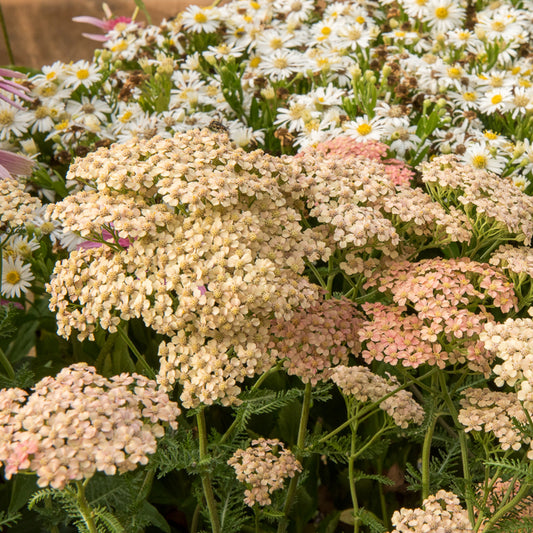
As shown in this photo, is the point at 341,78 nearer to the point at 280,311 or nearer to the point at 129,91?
the point at 129,91

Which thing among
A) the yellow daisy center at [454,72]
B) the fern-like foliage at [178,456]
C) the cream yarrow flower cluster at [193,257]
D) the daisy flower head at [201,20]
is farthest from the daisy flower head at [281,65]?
the fern-like foliage at [178,456]

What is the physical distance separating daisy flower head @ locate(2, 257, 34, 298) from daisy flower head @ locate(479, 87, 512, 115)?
3.48 feet

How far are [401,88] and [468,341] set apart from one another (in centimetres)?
86

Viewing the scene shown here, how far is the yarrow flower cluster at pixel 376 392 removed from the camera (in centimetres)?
101

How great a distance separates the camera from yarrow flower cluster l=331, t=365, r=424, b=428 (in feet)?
3.33

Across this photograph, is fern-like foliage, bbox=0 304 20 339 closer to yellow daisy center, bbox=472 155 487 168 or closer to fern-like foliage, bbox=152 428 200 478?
fern-like foliage, bbox=152 428 200 478

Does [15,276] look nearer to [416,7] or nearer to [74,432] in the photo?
[74,432]

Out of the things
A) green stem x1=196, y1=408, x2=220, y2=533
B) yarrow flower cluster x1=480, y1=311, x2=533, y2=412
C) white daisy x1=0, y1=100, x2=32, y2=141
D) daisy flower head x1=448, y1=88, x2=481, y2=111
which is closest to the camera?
yarrow flower cluster x1=480, y1=311, x2=533, y2=412

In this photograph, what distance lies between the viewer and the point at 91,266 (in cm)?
97

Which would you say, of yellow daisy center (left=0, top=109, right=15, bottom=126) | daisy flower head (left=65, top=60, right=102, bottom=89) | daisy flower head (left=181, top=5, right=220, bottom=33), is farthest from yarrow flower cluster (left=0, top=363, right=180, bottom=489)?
daisy flower head (left=181, top=5, right=220, bottom=33)

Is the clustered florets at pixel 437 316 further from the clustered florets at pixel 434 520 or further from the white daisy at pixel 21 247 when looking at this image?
the white daisy at pixel 21 247

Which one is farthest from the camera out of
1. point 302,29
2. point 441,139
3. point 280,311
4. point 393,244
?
point 302,29

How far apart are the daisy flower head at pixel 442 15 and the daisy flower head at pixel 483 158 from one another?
2.23 ft

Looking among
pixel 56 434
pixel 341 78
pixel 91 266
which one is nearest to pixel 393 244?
pixel 91 266
